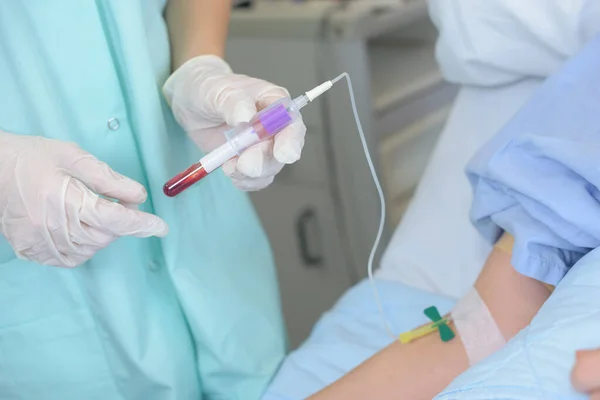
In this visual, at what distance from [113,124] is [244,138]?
22 cm

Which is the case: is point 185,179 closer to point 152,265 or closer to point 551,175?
point 152,265

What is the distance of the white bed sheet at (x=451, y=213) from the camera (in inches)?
44.9

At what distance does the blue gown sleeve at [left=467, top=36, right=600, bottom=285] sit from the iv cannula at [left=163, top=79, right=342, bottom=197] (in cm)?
25

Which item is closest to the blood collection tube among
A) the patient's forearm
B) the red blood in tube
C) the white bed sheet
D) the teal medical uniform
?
the red blood in tube

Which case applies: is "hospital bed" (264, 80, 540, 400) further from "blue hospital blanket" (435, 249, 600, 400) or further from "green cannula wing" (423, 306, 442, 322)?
"blue hospital blanket" (435, 249, 600, 400)

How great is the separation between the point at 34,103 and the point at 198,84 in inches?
7.8

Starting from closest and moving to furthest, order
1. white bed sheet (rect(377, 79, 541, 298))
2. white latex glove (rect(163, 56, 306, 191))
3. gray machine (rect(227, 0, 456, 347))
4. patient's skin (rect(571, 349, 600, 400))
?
1. patient's skin (rect(571, 349, 600, 400))
2. white latex glove (rect(163, 56, 306, 191))
3. white bed sheet (rect(377, 79, 541, 298))
4. gray machine (rect(227, 0, 456, 347))

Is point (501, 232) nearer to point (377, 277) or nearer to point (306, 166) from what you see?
point (377, 277)

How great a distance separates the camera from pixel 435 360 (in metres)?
0.90

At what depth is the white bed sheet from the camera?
3.74 ft

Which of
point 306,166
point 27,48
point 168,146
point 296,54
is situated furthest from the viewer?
point 306,166

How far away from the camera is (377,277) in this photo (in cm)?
Result: 121

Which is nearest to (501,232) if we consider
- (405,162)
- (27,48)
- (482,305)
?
(482,305)

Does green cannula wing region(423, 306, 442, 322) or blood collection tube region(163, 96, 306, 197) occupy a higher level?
blood collection tube region(163, 96, 306, 197)
